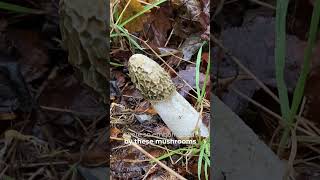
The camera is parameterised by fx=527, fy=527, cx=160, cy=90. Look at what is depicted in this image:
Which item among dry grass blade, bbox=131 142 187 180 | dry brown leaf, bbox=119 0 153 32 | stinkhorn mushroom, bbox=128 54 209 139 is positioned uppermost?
dry brown leaf, bbox=119 0 153 32

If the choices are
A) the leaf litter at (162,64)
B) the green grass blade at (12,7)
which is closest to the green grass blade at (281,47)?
the leaf litter at (162,64)

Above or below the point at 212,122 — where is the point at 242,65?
above

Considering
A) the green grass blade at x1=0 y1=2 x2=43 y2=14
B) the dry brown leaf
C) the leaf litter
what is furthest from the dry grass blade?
the green grass blade at x1=0 y1=2 x2=43 y2=14

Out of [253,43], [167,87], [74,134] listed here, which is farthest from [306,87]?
[74,134]

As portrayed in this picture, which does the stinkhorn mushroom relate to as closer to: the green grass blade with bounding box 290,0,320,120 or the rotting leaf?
the rotting leaf

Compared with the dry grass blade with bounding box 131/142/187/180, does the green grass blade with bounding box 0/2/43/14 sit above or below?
above

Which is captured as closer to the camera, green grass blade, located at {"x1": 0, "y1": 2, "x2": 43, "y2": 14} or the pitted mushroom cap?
the pitted mushroom cap

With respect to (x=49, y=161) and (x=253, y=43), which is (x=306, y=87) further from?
(x=49, y=161)

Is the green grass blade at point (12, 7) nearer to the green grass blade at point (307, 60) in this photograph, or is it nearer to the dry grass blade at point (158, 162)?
the dry grass blade at point (158, 162)

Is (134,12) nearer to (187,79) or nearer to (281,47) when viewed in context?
(187,79)
